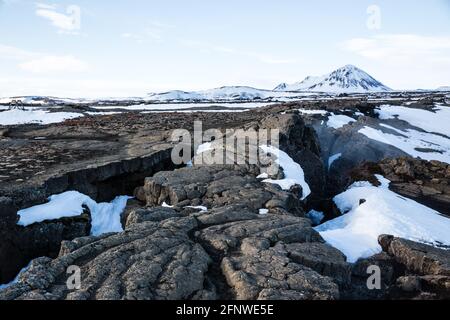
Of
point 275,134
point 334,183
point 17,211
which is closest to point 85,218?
point 17,211

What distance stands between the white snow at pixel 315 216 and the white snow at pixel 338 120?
20.9 m

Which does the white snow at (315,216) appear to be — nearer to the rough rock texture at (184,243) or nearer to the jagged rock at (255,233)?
the rough rock texture at (184,243)

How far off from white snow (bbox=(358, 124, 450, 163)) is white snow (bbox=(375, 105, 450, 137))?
17.7 ft

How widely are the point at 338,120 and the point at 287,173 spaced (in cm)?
2634

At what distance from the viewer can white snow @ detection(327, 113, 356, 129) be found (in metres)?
42.4

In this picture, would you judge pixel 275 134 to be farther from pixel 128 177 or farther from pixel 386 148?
pixel 386 148

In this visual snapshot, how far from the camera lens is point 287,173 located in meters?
21.5

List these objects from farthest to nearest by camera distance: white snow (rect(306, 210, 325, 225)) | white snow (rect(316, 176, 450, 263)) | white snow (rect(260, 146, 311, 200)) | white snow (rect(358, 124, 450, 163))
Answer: white snow (rect(358, 124, 450, 163)) → white snow (rect(306, 210, 325, 225)) → white snow (rect(260, 146, 311, 200)) → white snow (rect(316, 176, 450, 263))

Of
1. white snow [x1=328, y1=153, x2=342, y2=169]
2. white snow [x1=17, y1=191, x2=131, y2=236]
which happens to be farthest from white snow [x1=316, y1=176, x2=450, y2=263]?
white snow [x1=328, y1=153, x2=342, y2=169]

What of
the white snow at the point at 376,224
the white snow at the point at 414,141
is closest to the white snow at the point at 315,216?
the white snow at the point at 376,224

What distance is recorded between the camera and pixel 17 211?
15.2 m

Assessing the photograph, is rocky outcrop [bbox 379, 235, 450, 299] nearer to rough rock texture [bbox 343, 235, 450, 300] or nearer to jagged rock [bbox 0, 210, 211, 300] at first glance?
rough rock texture [bbox 343, 235, 450, 300]

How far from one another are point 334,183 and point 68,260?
78.3 ft

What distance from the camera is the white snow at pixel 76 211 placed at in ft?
50.7
